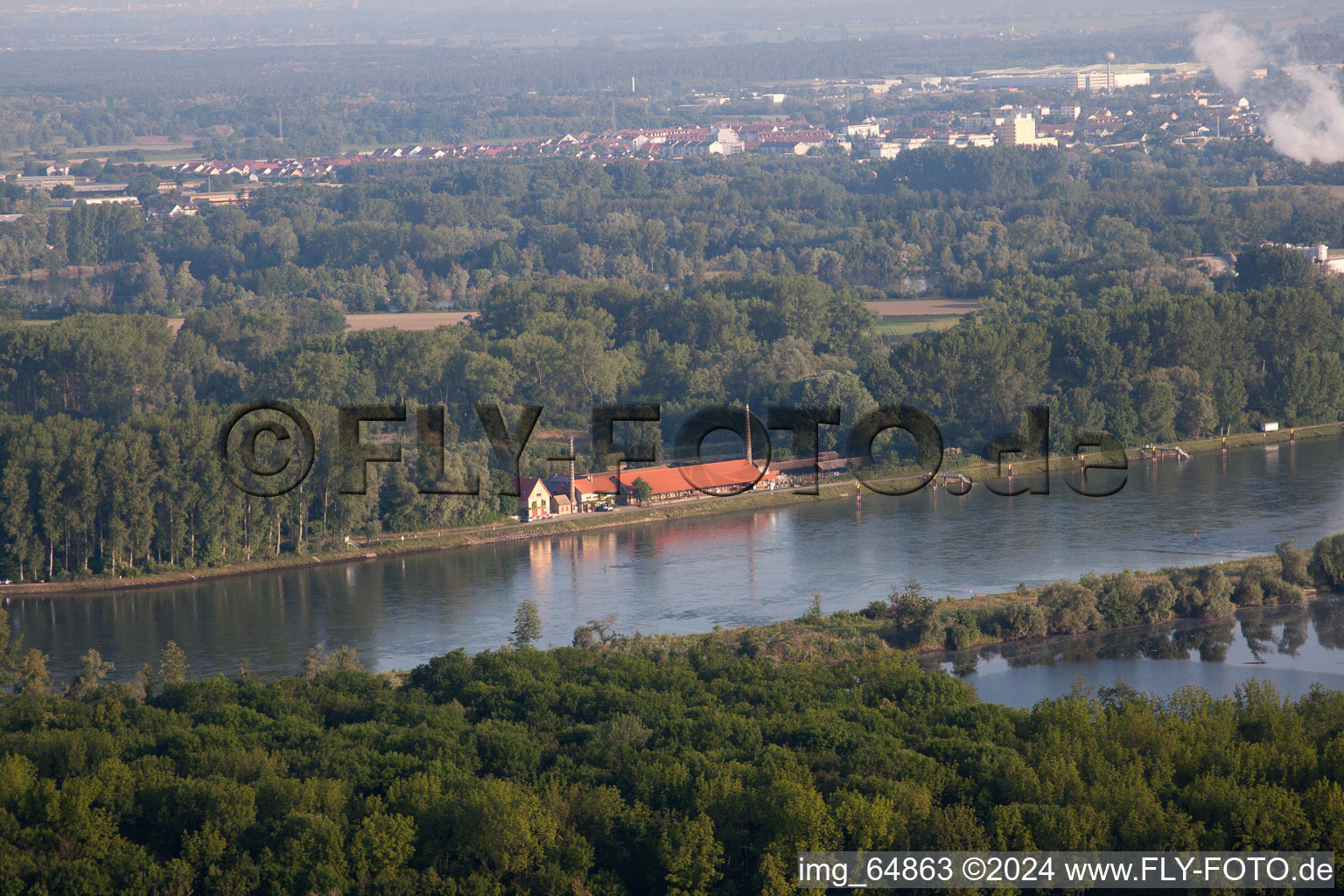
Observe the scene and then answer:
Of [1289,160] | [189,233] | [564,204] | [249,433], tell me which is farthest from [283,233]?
[1289,160]

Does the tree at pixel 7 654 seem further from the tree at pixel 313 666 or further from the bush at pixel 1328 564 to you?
the bush at pixel 1328 564

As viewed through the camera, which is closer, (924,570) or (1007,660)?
(1007,660)

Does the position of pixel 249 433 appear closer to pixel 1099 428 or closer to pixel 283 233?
pixel 1099 428

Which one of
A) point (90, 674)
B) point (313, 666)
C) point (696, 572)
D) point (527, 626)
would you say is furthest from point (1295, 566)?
point (90, 674)

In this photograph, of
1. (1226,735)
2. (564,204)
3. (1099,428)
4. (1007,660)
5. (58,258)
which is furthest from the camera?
(564,204)

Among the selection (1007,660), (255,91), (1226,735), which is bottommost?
(1007,660)

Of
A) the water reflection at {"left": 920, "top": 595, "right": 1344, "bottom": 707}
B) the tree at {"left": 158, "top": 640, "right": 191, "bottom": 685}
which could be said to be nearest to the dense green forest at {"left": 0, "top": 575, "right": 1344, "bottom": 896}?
the tree at {"left": 158, "top": 640, "right": 191, "bottom": 685}

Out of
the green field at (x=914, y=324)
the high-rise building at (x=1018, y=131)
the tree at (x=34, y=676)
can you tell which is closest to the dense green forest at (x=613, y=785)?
the tree at (x=34, y=676)
